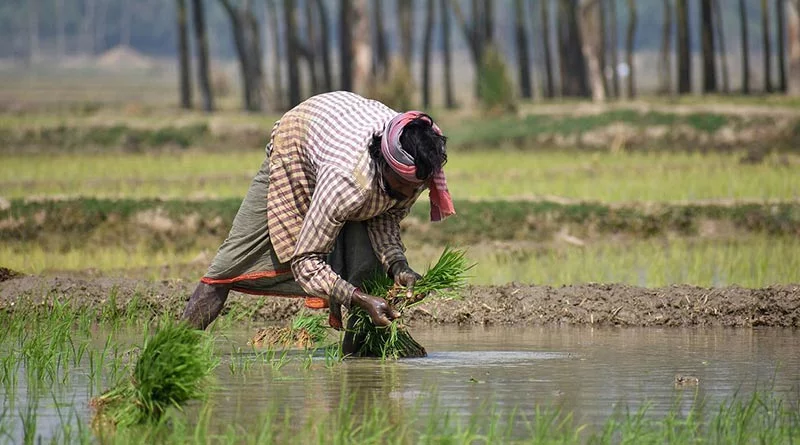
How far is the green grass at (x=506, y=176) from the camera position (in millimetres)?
14570

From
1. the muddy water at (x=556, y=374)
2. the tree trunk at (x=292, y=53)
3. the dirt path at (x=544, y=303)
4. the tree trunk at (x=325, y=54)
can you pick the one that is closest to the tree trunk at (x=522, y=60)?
the tree trunk at (x=325, y=54)

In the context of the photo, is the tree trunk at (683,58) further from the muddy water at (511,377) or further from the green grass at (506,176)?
the muddy water at (511,377)

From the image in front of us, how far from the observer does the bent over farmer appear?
589cm

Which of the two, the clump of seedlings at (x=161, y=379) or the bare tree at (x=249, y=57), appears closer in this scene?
the clump of seedlings at (x=161, y=379)

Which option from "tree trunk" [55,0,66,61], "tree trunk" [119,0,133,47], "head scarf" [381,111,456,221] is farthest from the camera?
"tree trunk" [119,0,133,47]

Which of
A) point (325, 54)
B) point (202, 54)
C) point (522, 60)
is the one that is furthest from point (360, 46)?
point (522, 60)

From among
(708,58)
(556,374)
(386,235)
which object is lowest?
(556,374)

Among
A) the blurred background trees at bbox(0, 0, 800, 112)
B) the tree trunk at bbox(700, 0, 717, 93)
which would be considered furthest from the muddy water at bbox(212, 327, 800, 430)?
the tree trunk at bbox(700, 0, 717, 93)

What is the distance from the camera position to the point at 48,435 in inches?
192

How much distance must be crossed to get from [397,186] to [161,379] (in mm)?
1439

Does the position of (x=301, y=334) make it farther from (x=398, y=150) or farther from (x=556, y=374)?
(x=398, y=150)

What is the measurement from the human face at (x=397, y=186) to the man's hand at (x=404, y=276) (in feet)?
1.28

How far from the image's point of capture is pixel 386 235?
6.45m

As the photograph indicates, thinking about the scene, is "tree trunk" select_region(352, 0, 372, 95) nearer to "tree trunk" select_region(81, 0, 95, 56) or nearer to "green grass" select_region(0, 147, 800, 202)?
"green grass" select_region(0, 147, 800, 202)
